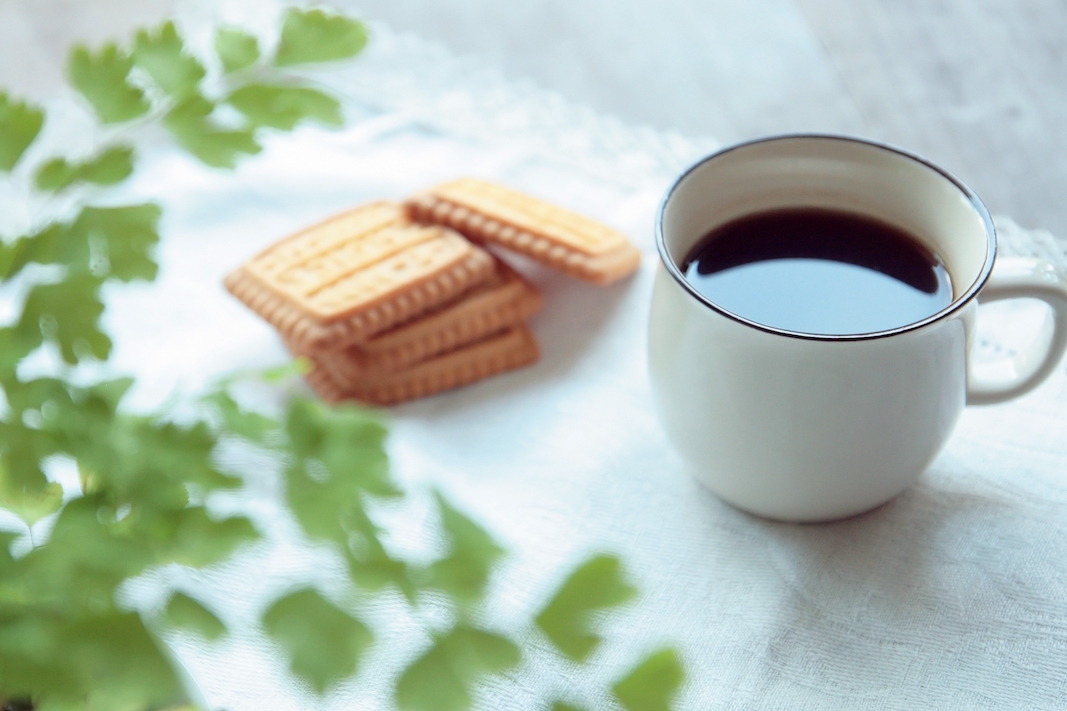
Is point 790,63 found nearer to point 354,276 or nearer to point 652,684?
point 354,276

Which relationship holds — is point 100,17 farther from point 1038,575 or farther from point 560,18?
point 1038,575

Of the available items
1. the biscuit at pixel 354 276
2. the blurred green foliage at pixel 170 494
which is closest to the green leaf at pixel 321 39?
the blurred green foliage at pixel 170 494

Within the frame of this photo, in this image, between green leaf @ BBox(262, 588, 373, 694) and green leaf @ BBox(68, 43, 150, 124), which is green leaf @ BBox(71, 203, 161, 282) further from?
green leaf @ BBox(262, 588, 373, 694)

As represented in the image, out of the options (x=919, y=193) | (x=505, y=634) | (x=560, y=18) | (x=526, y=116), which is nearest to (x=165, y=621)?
(x=505, y=634)

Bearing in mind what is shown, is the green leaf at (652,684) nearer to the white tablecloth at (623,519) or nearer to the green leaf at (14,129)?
the white tablecloth at (623,519)

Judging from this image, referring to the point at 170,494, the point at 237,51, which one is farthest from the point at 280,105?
the point at 170,494

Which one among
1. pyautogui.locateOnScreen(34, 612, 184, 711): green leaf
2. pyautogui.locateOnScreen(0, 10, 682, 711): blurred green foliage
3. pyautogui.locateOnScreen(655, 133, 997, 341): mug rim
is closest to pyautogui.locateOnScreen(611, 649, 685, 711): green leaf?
pyautogui.locateOnScreen(0, 10, 682, 711): blurred green foliage

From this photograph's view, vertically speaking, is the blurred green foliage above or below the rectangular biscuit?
above
